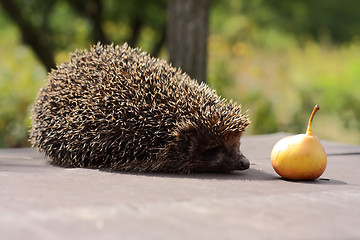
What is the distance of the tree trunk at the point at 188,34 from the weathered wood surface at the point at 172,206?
368cm

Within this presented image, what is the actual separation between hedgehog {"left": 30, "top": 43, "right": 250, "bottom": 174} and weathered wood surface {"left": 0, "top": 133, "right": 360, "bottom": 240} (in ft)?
0.59

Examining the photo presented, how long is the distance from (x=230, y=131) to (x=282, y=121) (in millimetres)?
6867

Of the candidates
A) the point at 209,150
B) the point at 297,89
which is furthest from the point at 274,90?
the point at 209,150

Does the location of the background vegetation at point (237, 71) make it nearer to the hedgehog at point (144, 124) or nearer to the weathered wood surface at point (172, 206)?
the hedgehog at point (144, 124)

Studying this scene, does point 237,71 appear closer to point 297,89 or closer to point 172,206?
point 297,89

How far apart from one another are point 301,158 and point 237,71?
9.51 metres

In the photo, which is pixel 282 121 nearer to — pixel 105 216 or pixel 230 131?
pixel 230 131

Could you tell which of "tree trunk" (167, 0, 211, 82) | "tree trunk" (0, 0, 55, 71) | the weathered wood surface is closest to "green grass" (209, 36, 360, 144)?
"tree trunk" (167, 0, 211, 82)

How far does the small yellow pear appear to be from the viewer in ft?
13.7

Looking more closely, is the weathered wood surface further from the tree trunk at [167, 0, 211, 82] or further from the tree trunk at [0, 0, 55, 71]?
the tree trunk at [0, 0, 55, 71]

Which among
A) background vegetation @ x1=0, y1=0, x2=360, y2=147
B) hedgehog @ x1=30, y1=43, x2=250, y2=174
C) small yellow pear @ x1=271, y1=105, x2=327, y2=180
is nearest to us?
small yellow pear @ x1=271, y1=105, x2=327, y2=180

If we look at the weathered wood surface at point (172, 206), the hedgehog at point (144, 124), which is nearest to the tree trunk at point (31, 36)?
the hedgehog at point (144, 124)

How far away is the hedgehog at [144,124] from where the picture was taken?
451 centimetres

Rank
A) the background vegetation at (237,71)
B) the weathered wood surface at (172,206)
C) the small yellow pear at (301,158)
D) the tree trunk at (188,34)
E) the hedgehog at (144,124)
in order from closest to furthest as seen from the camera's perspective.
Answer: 1. the weathered wood surface at (172,206)
2. the small yellow pear at (301,158)
3. the hedgehog at (144,124)
4. the tree trunk at (188,34)
5. the background vegetation at (237,71)
